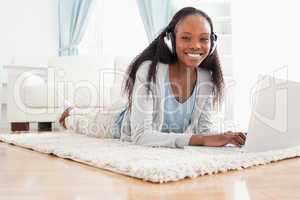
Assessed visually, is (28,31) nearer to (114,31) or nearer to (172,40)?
(114,31)

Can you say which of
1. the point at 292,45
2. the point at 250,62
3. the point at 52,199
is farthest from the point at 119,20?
the point at 52,199

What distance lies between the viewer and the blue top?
1650 millimetres

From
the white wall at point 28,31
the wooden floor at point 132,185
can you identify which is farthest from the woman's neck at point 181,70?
the white wall at point 28,31

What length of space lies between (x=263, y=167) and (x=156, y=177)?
40 centimetres

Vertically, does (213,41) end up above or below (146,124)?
above

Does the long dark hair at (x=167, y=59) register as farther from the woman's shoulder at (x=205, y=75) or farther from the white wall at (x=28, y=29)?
the white wall at (x=28, y=29)

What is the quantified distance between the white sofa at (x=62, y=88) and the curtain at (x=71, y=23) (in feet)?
2.12

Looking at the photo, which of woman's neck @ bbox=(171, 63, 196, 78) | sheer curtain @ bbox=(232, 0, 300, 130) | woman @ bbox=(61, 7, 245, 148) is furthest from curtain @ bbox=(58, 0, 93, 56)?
woman's neck @ bbox=(171, 63, 196, 78)

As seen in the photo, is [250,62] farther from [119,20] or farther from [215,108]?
[215,108]

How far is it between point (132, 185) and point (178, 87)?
779mm

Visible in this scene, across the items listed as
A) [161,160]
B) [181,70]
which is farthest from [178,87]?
[161,160]

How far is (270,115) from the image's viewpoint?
1381mm

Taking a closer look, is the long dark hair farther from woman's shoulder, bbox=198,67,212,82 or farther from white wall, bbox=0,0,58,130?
white wall, bbox=0,0,58,130

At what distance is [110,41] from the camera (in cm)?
468
